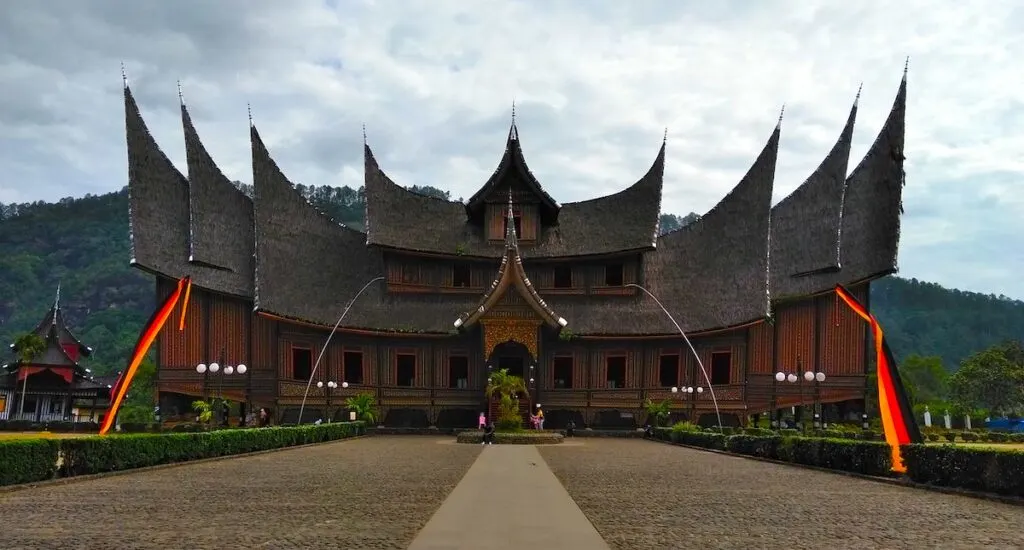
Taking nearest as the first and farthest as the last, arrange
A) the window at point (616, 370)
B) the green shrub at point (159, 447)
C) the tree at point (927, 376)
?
the green shrub at point (159, 447) < the window at point (616, 370) < the tree at point (927, 376)

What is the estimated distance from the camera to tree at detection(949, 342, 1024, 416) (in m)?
54.2

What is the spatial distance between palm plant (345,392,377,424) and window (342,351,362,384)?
6.62 feet

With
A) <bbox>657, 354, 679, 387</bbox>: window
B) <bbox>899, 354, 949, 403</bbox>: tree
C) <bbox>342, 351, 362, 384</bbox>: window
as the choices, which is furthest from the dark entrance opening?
<bbox>899, 354, 949, 403</bbox>: tree

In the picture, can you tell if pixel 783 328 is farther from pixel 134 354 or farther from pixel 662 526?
pixel 662 526

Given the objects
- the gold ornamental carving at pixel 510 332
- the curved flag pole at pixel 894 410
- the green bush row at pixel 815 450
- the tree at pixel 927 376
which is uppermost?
the gold ornamental carving at pixel 510 332

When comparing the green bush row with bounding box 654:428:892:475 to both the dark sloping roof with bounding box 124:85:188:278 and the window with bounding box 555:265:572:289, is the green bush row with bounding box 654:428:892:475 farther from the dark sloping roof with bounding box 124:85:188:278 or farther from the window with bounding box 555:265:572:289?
the dark sloping roof with bounding box 124:85:188:278

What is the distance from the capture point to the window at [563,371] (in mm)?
36550

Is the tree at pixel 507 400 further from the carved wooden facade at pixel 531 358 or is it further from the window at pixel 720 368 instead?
the window at pixel 720 368

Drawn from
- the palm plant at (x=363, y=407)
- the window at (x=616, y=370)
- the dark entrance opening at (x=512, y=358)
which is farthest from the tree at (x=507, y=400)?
the window at (x=616, y=370)

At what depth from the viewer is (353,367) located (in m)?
36.2

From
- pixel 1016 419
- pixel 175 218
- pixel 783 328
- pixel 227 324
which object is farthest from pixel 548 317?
pixel 1016 419

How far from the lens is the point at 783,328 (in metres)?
34.8

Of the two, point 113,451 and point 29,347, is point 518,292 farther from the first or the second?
point 29,347

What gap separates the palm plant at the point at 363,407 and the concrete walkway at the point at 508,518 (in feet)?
65.9
